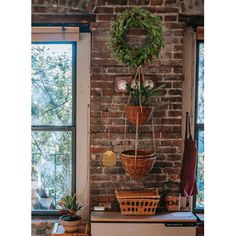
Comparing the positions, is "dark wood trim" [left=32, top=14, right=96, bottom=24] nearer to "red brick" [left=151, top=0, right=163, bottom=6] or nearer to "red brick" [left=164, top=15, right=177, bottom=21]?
"red brick" [left=151, top=0, right=163, bottom=6]

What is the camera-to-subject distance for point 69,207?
134 inches

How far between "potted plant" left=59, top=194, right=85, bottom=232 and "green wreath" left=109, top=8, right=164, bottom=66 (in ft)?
4.59

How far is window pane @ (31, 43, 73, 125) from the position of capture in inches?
142

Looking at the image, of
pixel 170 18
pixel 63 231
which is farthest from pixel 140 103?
pixel 63 231

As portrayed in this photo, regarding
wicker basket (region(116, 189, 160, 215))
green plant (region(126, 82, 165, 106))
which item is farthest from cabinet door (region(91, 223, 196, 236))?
green plant (region(126, 82, 165, 106))

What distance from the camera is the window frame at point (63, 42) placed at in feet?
11.4

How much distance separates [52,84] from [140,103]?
39.9 inches

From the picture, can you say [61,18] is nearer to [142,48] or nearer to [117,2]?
[117,2]

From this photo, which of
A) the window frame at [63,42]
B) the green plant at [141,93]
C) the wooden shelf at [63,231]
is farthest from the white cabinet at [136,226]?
the green plant at [141,93]

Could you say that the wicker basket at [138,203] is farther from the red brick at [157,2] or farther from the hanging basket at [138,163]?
the red brick at [157,2]

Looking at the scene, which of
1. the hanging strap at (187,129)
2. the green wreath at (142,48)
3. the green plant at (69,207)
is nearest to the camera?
the green wreath at (142,48)

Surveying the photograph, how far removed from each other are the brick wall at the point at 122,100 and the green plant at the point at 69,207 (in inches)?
6.8
